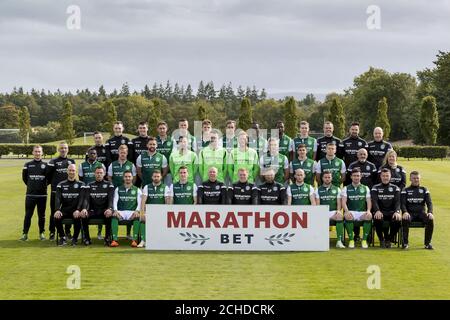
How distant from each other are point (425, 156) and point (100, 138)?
46026 mm

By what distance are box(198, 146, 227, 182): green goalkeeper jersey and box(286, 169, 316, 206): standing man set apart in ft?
5.21

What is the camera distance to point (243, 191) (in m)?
13.2

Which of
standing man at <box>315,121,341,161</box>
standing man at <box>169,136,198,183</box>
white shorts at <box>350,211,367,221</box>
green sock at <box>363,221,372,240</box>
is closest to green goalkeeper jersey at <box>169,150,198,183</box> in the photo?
standing man at <box>169,136,198,183</box>

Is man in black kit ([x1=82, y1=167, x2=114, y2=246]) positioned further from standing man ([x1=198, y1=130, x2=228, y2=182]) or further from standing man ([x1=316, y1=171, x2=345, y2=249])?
standing man ([x1=316, y1=171, x2=345, y2=249])

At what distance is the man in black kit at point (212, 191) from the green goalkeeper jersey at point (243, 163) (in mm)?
877

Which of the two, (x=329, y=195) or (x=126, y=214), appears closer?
(x=126, y=214)

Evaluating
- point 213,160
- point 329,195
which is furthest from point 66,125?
point 329,195

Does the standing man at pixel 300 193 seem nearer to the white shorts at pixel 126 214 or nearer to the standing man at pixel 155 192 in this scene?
the standing man at pixel 155 192

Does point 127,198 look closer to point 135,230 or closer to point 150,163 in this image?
point 135,230

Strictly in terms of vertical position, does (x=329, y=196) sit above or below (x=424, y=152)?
above

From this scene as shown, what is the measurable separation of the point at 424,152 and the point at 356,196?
148 feet

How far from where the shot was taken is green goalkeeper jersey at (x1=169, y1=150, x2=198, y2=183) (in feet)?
46.3

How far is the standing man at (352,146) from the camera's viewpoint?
14602mm

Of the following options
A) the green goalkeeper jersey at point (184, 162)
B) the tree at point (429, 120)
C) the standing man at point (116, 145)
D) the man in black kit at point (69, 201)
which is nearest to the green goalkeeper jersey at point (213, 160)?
the green goalkeeper jersey at point (184, 162)
